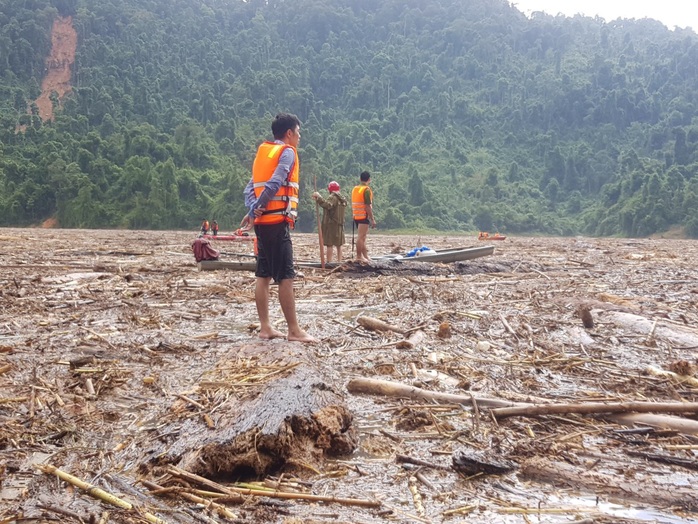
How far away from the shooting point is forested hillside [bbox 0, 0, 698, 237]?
51938mm

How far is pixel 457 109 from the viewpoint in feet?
293

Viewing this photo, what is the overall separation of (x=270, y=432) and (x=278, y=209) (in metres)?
2.54

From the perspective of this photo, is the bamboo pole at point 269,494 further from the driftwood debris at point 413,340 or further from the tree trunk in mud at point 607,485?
the driftwood debris at point 413,340

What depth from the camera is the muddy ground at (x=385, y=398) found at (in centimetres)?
277

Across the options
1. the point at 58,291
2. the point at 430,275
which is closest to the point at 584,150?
the point at 430,275

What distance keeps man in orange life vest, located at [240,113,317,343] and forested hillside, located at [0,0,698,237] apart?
41759 mm

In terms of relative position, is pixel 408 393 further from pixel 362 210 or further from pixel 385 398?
pixel 362 210

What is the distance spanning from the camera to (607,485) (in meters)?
2.93

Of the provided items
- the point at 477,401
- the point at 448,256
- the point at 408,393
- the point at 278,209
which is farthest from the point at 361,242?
the point at 477,401

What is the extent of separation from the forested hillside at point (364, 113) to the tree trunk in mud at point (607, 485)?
4449 cm

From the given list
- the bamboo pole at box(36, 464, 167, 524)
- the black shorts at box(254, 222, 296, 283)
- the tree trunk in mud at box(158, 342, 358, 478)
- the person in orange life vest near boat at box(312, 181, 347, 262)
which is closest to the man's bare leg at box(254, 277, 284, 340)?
the black shorts at box(254, 222, 296, 283)

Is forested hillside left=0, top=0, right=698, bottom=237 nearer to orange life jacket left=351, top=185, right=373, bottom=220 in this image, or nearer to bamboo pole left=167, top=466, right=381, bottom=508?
orange life jacket left=351, top=185, right=373, bottom=220

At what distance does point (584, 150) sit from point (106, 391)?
8220cm

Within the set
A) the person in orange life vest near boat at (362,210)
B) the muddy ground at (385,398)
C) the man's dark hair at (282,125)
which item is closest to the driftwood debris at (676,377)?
the muddy ground at (385,398)
